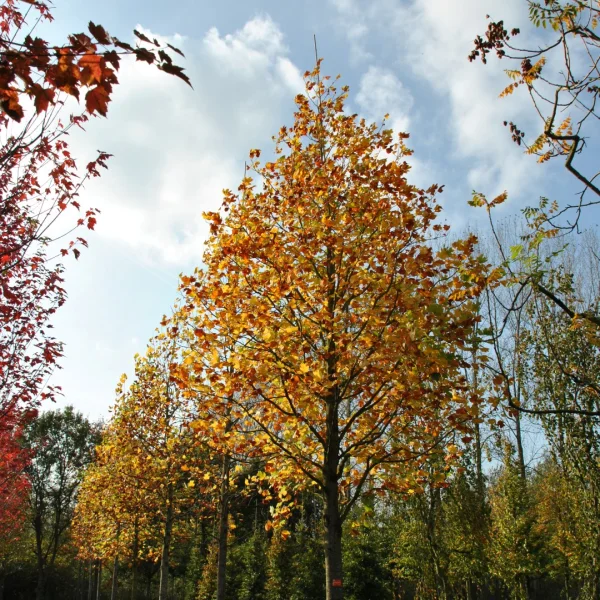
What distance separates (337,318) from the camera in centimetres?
430

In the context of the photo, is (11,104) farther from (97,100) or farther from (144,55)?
(144,55)

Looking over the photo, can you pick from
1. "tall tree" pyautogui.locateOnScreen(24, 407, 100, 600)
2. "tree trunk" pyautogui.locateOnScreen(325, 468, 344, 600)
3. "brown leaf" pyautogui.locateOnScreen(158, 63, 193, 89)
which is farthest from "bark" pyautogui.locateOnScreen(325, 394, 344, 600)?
"tall tree" pyautogui.locateOnScreen(24, 407, 100, 600)

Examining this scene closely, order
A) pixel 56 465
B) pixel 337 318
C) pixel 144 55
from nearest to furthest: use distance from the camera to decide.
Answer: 1. pixel 144 55
2. pixel 337 318
3. pixel 56 465

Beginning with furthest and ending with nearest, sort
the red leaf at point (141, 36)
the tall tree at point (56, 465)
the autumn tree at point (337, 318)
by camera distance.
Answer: the tall tree at point (56, 465)
the autumn tree at point (337, 318)
the red leaf at point (141, 36)

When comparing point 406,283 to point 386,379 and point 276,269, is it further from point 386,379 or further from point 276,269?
point 276,269

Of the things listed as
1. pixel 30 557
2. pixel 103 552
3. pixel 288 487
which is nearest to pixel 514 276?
pixel 288 487

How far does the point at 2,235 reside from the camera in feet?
18.2

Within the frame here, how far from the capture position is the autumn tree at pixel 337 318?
4.07 meters

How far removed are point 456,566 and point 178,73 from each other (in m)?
16.1

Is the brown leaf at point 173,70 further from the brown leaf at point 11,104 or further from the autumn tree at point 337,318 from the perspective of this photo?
the autumn tree at point 337,318

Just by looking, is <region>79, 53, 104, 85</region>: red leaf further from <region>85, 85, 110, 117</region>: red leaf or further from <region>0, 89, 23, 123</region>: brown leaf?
<region>0, 89, 23, 123</region>: brown leaf

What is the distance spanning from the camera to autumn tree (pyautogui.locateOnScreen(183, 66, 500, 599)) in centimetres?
407

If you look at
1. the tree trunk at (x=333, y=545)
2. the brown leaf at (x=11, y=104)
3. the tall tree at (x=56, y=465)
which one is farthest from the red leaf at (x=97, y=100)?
the tall tree at (x=56, y=465)

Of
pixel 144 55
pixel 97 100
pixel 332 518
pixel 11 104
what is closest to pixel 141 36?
pixel 144 55
